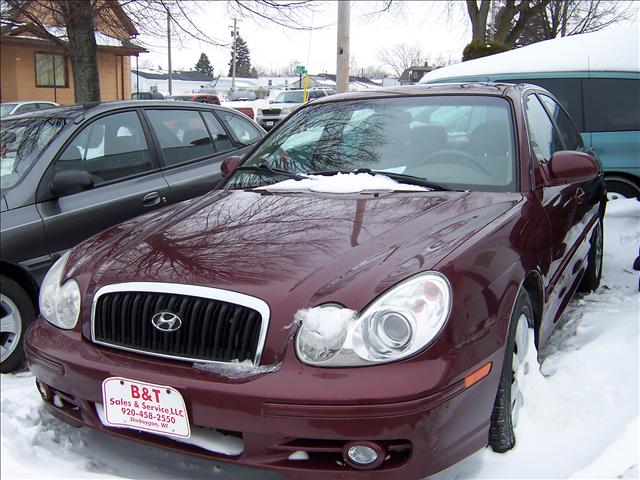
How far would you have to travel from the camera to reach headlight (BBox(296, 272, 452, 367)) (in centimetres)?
189

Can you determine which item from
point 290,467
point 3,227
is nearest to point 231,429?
point 290,467

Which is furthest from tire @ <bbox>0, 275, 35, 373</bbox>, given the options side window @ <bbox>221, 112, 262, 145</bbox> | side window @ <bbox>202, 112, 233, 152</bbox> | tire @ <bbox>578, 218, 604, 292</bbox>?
tire @ <bbox>578, 218, 604, 292</bbox>

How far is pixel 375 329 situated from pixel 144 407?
0.83 meters

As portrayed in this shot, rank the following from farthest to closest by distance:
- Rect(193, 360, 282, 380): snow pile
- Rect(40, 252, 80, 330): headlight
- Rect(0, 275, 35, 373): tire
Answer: Rect(0, 275, 35, 373): tire
Rect(40, 252, 80, 330): headlight
Rect(193, 360, 282, 380): snow pile

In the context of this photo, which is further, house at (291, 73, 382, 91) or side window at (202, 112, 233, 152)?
house at (291, 73, 382, 91)

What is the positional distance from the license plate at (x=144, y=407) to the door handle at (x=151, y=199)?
7.91 feet

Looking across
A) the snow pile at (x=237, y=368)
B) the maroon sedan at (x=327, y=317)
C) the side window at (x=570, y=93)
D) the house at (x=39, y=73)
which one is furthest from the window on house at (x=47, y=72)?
the snow pile at (x=237, y=368)

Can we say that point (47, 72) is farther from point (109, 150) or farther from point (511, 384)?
point (511, 384)

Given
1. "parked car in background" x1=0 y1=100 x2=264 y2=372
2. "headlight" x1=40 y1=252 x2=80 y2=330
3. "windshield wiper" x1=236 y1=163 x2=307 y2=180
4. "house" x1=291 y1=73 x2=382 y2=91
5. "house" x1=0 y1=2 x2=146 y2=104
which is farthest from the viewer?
"house" x1=291 y1=73 x2=382 y2=91

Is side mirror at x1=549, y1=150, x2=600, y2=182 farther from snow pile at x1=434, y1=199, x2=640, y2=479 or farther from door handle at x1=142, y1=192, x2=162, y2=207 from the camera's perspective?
door handle at x1=142, y1=192, x2=162, y2=207

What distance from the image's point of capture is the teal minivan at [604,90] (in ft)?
21.6

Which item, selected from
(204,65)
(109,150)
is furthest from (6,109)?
(204,65)

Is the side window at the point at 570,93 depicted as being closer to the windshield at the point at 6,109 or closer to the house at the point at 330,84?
the windshield at the point at 6,109

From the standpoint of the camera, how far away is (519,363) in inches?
97.6
